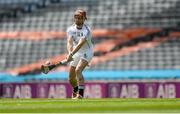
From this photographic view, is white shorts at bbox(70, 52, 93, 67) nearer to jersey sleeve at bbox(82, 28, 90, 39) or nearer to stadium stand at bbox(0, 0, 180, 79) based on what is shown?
jersey sleeve at bbox(82, 28, 90, 39)

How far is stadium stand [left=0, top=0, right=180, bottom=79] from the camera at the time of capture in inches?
1082

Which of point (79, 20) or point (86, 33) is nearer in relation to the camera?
point (79, 20)

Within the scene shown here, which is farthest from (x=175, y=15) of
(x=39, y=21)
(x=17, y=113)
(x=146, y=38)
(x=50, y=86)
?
(x=17, y=113)

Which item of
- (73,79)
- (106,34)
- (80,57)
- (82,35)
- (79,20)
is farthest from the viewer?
(106,34)

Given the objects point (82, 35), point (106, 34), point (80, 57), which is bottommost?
point (80, 57)

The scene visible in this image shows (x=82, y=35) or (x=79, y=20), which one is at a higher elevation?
(x=79, y=20)

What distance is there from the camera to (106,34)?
29.3 metres

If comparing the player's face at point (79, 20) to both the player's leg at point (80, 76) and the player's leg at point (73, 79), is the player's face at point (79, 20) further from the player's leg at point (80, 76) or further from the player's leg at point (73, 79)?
the player's leg at point (73, 79)

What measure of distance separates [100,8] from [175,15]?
357 centimetres

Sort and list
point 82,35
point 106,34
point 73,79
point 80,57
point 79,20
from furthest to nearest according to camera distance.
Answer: point 106,34 < point 73,79 < point 80,57 < point 82,35 < point 79,20

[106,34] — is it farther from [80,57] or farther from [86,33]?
[86,33]

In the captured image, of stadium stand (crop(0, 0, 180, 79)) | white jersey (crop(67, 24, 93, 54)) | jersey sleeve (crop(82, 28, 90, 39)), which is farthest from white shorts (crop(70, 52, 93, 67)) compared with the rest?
stadium stand (crop(0, 0, 180, 79))

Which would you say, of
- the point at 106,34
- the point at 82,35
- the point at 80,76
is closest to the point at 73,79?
the point at 80,76

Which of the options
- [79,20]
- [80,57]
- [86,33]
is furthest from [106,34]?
[79,20]
